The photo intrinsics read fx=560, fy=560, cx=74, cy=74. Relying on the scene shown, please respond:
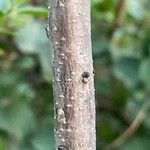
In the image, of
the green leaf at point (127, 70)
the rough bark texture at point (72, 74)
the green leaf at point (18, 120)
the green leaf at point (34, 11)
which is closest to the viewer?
the rough bark texture at point (72, 74)

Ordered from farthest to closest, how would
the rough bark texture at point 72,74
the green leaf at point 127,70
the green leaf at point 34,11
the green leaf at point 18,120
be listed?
the green leaf at point 127,70
the green leaf at point 18,120
the green leaf at point 34,11
the rough bark texture at point 72,74

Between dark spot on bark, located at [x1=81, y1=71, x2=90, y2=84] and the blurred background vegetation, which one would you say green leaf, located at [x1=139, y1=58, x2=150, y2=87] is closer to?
the blurred background vegetation

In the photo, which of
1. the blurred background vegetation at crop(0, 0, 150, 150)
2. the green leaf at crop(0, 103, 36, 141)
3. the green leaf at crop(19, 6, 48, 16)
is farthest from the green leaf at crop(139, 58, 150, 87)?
the green leaf at crop(19, 6, 48, 16)

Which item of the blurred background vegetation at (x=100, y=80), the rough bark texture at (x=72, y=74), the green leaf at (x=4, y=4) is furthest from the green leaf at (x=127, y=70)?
the rough bark texture at (x=72, y=74)

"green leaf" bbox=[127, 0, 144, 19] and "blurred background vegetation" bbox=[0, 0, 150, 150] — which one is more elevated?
"green leaf" bbox=[127, 0, 144, 19]

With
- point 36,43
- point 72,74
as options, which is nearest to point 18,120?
point 36,43

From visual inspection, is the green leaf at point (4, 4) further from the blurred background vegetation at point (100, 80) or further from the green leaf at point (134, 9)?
the green leaf at point (134, 9)
